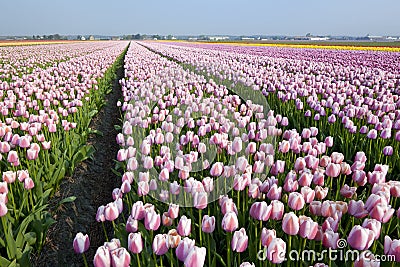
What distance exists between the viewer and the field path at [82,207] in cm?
334

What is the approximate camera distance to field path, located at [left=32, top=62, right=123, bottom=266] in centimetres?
334

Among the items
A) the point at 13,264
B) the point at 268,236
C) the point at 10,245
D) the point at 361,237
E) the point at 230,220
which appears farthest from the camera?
the point at 10,245

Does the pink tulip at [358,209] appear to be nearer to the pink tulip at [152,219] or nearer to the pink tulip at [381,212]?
the pink tulip at [381,212]

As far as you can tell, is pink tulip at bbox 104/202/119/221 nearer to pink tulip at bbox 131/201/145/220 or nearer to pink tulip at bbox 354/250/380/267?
pink tulip at bbox 131/201/145/220

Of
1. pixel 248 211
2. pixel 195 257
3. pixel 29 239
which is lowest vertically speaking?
pixel 29 239

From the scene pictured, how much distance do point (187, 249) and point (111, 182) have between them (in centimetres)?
362

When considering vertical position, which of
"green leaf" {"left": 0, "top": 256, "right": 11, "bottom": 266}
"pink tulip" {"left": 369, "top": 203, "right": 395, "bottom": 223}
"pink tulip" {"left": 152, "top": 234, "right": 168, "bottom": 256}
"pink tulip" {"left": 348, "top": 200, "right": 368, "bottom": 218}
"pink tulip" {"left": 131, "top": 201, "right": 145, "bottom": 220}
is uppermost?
"pink tulip" {"left": 369, "top": 203, "right": 395, "bottom": 223}

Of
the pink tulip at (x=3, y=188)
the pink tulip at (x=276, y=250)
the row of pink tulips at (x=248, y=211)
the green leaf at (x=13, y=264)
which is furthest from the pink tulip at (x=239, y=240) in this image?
the pink tulip at (x=3, y=188)

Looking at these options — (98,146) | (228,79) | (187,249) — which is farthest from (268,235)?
(228,79)

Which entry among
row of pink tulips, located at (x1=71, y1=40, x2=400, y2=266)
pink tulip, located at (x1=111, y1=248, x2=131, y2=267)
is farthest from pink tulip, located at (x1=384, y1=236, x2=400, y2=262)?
pink tulip, located at (x1=111, y1=248, x2=131, y2=267)

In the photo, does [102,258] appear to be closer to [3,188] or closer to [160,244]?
[160,244]

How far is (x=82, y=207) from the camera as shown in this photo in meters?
4.20

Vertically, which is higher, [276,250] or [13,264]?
[276,250]

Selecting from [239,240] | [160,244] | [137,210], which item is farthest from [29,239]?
[239,240]
